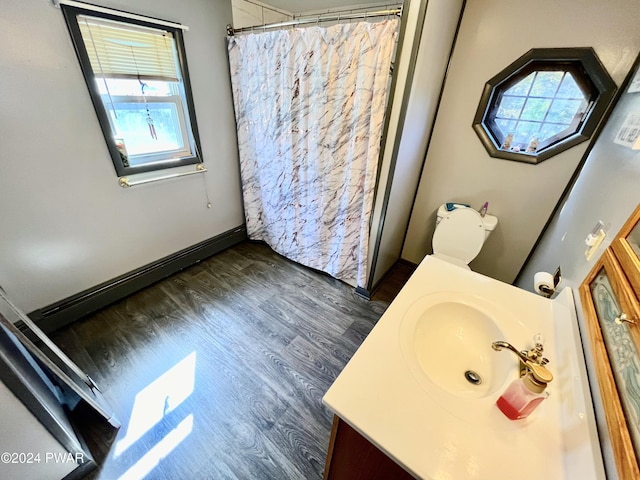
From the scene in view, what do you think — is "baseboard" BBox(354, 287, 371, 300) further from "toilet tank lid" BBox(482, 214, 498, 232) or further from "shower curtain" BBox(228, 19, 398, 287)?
"toilet tank lid" BBox(482, 214, 498, 232)

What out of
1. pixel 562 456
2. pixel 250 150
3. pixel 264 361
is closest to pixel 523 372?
pixel 562 456

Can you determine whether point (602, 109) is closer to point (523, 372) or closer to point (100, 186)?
point (523, 372)

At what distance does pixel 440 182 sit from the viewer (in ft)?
6.98

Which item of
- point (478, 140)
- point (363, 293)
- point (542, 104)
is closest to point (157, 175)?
point (363, 293)

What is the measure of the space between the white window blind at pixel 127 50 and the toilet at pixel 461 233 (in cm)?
235

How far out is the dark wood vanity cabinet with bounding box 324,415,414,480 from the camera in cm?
67

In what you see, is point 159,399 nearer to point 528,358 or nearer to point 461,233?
point 528,358

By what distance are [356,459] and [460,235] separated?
167 cm

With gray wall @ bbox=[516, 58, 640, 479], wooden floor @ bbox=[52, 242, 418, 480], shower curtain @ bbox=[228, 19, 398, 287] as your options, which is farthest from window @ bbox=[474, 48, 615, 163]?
wooden floor @ bbox=[52, 242, 418, 480]

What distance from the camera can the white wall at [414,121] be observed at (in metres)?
1.40

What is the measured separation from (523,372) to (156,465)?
1534 mm

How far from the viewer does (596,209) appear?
1036 mm

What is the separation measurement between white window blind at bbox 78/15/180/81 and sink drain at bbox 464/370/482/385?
8.24 feet

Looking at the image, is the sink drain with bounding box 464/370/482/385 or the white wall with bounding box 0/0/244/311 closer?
the sink drain with bounding box 464/370/482/385
